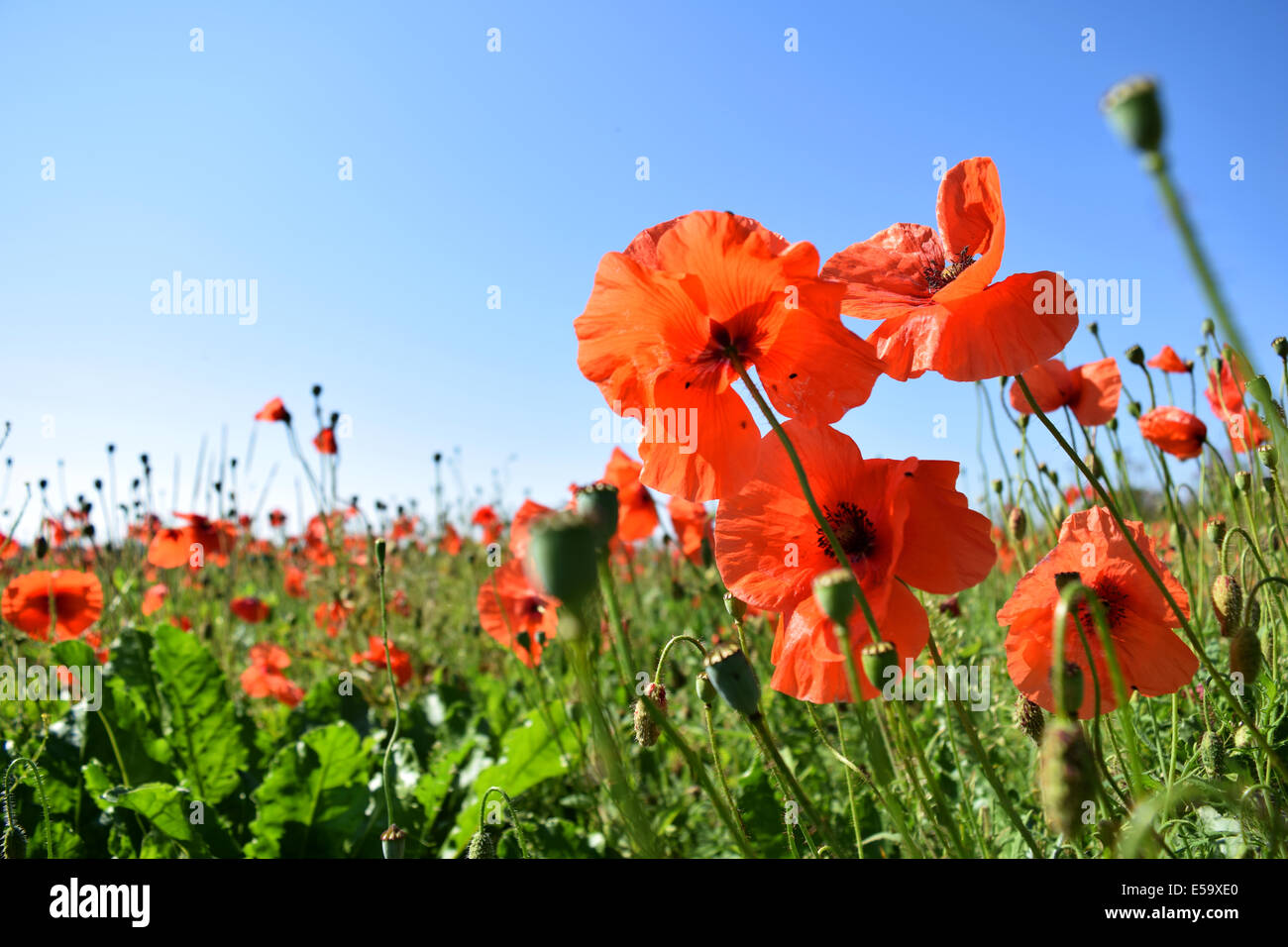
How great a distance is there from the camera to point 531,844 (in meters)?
1.86

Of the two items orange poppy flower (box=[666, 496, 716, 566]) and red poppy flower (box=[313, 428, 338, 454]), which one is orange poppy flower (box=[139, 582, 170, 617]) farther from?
orange poppy flower (box=[666, 496, 716, 566])

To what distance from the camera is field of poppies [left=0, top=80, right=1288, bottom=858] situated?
0.79 m

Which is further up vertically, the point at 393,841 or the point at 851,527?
the point at 851,527

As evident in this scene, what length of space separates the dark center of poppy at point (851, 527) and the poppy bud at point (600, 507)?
34cm

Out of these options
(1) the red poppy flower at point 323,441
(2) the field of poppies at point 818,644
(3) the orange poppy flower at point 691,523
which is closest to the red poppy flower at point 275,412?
(1) the red poppy flower at point 323,441

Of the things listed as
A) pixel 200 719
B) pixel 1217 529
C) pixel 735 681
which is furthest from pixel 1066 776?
pixel 200 719

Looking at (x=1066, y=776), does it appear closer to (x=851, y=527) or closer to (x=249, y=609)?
(x=851, y=527)

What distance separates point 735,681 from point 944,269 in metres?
0.69

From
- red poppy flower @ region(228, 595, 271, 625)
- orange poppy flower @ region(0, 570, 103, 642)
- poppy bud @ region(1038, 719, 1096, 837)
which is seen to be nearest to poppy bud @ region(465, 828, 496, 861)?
poppy bud @ region(1038, 719, 1096, 837)

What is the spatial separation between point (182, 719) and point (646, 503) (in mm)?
1694

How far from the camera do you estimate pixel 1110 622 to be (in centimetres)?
105

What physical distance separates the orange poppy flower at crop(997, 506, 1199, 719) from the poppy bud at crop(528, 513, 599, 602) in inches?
23.5

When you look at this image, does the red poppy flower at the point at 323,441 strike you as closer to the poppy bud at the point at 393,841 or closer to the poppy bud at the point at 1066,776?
the poppy bud at the point at 393,841
